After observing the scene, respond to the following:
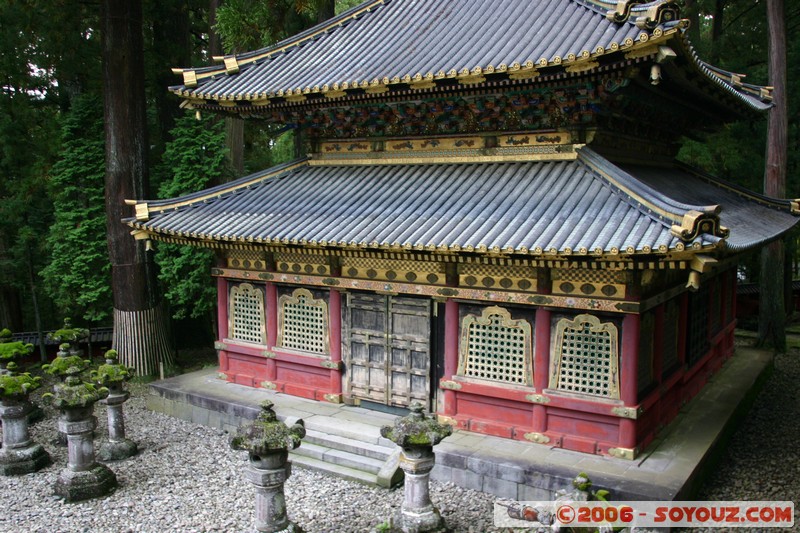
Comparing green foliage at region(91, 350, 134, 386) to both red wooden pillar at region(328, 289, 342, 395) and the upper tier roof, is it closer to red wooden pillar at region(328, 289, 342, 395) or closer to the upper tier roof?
red wooden pillar at region(328, 289, 342, 395)

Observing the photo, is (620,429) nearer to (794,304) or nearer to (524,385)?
(524,385)

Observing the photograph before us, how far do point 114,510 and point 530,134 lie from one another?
8137 mm

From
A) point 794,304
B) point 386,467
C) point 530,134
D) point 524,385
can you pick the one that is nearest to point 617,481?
point 524,385

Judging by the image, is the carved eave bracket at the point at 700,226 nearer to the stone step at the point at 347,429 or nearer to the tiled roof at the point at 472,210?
the tiled roof at the point at 472,210

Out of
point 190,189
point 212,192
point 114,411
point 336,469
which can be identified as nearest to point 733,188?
point 336,469

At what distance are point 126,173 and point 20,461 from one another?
692 cm

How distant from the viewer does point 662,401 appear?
9.56 metres

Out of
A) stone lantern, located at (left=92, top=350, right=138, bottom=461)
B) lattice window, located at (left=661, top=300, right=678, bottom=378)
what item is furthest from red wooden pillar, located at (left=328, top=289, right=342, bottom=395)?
lattice window, located at (left=661, top=300, right=678, bottom=378)

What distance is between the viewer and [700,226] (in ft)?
22.1

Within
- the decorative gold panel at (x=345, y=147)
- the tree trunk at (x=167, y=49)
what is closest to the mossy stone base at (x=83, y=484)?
the decorative gold panel at (x=345, y=147)

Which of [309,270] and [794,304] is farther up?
[309,270]

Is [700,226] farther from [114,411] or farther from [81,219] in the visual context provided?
[81,219]

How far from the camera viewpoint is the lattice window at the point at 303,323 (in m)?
11.0

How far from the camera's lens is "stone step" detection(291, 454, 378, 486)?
8.71 metres
